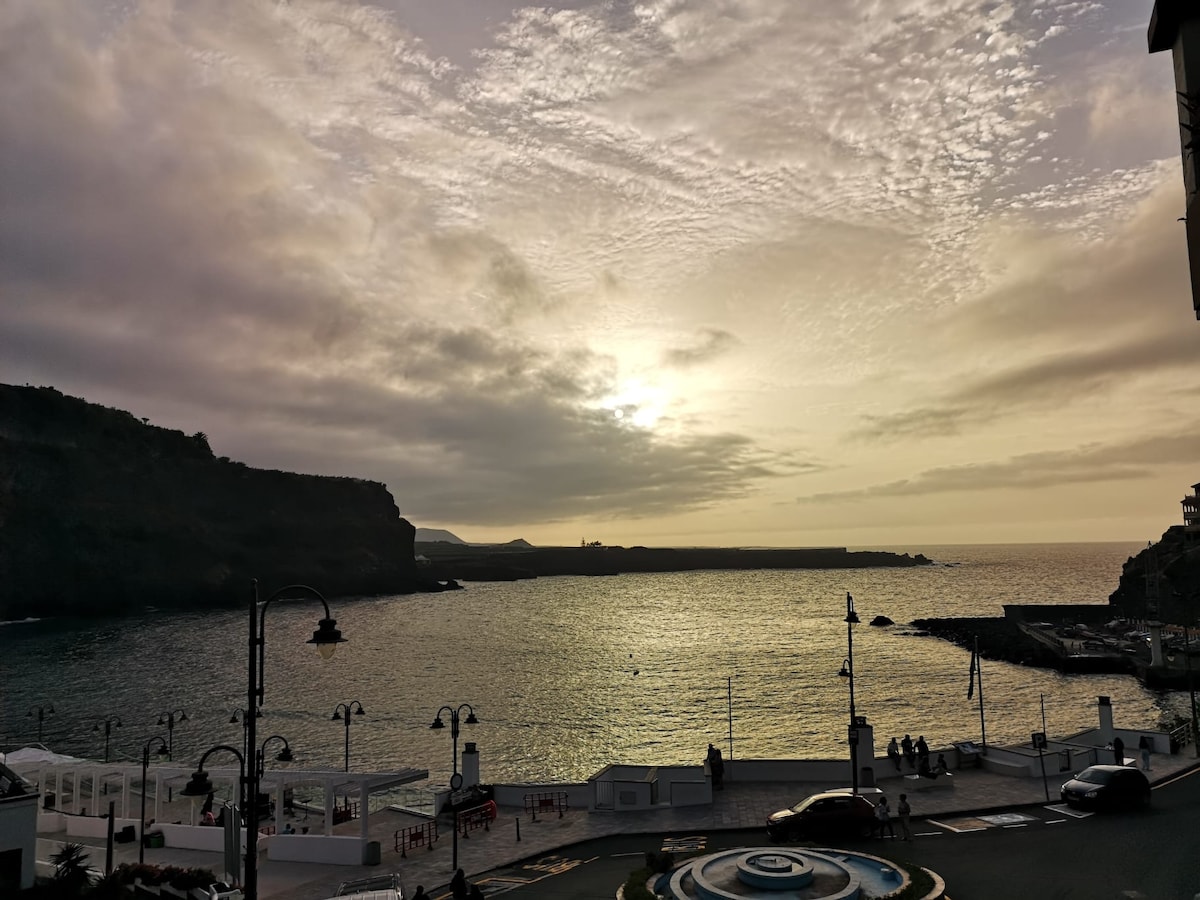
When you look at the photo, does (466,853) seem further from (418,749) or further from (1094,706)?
(1094,706)

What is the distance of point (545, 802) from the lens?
103 feet

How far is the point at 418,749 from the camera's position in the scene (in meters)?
64.9

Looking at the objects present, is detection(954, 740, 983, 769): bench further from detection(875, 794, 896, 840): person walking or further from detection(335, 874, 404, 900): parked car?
detection(335, 874, 404, 900): parked car

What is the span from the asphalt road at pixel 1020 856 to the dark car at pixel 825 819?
1.67 ft

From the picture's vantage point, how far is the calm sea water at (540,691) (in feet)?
220

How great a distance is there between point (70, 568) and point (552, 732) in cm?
15272

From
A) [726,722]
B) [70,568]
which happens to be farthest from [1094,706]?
[70,568]

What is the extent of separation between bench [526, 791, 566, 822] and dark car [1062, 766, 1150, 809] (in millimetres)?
18444

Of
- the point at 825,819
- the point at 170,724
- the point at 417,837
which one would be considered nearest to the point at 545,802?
the point at 417,837

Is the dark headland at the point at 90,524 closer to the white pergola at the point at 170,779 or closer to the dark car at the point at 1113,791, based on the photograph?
the white pergola at the point at 170,779

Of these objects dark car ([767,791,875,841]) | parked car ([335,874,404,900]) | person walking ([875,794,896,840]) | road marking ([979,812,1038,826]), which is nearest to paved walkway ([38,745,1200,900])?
road marking ([979,812,1038,826])

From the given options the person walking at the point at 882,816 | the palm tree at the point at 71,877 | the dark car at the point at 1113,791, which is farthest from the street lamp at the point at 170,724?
the dark car at the point at 1113,791

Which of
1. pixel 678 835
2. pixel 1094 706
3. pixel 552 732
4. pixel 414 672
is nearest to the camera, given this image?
pixel 678 835

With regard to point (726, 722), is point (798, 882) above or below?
above
